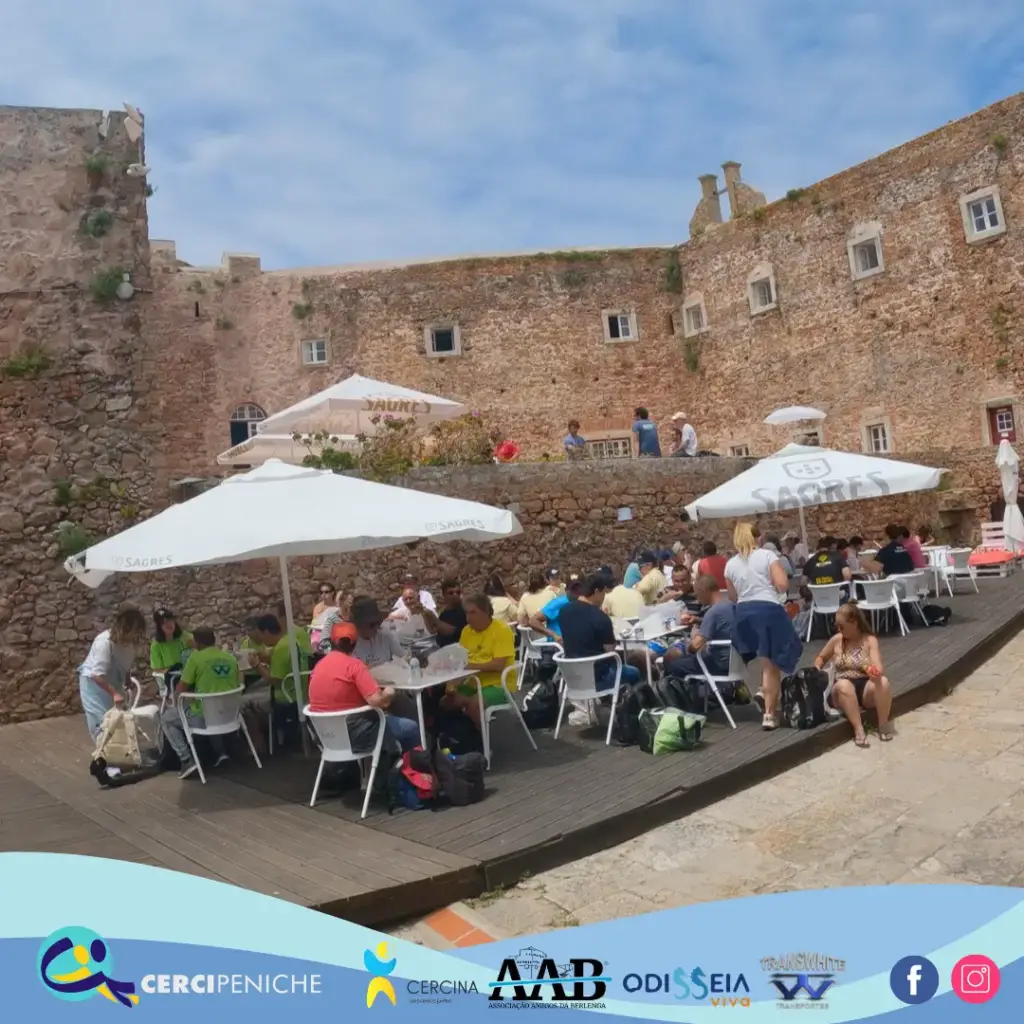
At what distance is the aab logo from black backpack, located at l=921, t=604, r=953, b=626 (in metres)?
7.64

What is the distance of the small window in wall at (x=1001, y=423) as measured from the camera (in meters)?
17.9

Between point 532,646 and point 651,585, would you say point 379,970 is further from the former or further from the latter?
point 651,585

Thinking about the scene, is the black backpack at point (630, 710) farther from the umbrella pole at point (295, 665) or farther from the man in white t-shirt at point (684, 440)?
the man in white t-shirt at point (684, 440)

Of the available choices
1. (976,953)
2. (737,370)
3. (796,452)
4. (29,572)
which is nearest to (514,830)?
(976,953)

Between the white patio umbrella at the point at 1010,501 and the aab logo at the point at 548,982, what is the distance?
12841 millimetres

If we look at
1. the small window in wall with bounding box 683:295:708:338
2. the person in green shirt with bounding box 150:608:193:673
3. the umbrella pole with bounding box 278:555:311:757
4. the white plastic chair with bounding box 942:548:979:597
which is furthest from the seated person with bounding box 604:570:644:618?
the small window in wall with bounding box 683:295:708:338

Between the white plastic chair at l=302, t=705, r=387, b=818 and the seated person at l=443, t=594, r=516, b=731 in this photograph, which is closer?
the white plastic chair at l=302, t=705, r=387, b=818

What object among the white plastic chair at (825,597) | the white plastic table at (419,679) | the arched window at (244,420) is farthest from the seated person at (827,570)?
the arched window at (244,420)

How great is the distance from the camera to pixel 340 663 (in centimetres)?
536

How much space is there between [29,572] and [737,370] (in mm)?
17921

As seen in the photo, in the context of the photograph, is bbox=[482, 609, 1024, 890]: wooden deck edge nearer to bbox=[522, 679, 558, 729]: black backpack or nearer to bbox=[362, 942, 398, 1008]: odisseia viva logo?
bbox=[362, 942, 398, 1008]: odisseia viva logo

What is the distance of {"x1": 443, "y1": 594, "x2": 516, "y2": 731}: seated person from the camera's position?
6262 mm

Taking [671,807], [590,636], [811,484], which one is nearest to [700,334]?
[811,484]

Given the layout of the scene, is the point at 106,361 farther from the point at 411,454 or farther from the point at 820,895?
the point at 820,895
